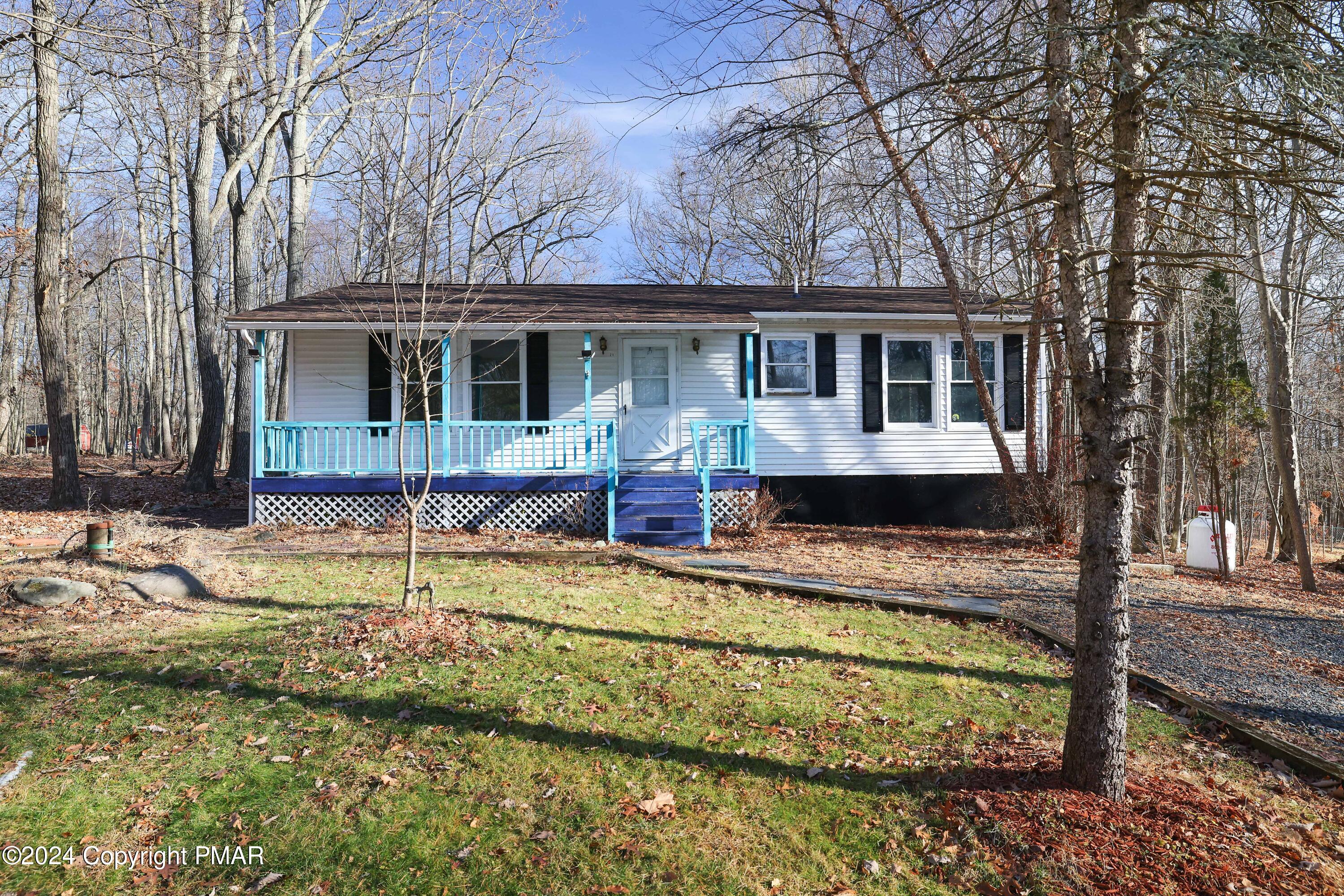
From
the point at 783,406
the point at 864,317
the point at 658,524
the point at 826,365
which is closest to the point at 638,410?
the point at 783,406

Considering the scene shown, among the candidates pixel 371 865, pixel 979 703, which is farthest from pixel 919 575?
pixel 371 865

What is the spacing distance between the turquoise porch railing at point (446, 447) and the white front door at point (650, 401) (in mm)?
760

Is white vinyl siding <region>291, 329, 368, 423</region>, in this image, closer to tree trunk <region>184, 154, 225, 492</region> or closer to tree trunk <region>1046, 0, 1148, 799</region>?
tree trunk <region>184, 154, 225, 492</region>

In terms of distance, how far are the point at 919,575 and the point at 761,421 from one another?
5.01 m

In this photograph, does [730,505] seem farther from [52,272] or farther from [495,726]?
[52,272]

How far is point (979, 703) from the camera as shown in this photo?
517 centimetres

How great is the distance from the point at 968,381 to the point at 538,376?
753 centimetres

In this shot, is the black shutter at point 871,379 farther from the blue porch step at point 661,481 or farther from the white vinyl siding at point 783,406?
the blue porch step at point 661,481

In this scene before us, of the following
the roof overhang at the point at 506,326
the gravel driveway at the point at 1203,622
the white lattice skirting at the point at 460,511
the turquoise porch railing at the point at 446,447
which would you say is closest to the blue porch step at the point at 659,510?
the white lattice skirting at the point at 460,511

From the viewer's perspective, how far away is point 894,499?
13938 millimetres

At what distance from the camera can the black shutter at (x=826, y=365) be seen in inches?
541

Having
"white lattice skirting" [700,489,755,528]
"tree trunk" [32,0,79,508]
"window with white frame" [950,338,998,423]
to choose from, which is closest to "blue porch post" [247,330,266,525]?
"tree trunk" [32,0,79,508]

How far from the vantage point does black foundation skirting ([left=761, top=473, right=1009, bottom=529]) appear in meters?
13.7

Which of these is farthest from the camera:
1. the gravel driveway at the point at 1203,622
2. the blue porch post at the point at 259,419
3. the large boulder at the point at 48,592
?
the blue porch post at the point at 259,419
